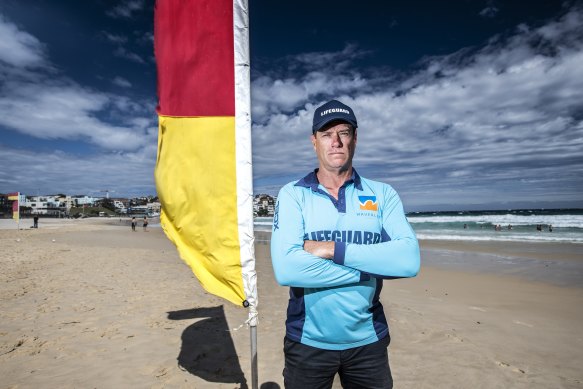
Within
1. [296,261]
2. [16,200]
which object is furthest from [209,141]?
[16,200]

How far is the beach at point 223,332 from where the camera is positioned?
14.4 ft

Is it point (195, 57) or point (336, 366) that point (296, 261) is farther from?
point (195, 57)

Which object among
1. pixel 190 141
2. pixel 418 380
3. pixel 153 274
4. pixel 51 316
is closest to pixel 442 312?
pixel 418 380

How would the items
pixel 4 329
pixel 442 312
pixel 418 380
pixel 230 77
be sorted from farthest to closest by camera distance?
pixel 442 312 < pixel 4 329 < pixel 418 380 < pixel 230 77

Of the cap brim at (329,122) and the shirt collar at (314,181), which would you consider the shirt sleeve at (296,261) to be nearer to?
the shirt collar at (314,181)

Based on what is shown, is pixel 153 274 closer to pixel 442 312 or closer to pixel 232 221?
pixel 442 312

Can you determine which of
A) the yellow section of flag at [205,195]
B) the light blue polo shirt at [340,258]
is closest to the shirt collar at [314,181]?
the light blue polo shirt at [340,258]

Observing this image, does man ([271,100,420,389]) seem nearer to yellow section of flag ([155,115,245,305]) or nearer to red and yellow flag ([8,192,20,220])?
yellow section of flag ([155,115,245,305])

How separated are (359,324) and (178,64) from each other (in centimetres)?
255

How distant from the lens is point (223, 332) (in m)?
5.96

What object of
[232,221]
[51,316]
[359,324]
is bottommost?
[51,316]

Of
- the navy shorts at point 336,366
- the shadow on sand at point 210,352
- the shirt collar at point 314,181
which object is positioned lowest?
the shadow on sand at point 210,352

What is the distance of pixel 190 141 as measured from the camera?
264 cm

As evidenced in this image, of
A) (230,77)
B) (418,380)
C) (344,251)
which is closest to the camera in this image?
(344,251)
